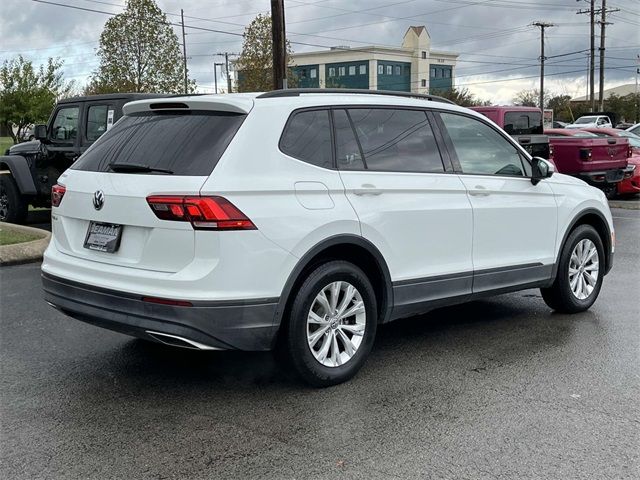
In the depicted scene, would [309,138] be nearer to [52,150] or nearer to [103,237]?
[103,237]

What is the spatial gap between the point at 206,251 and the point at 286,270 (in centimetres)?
50

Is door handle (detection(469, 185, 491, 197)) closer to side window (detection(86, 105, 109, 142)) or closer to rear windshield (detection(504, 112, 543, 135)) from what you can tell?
side window (detection(86, 105, 109, 142))

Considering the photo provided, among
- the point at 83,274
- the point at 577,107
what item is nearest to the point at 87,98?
the point at 83,274

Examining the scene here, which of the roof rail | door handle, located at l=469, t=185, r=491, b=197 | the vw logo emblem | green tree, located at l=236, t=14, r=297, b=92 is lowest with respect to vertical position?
door handle, located at l=469, t=185, r=491, b=197

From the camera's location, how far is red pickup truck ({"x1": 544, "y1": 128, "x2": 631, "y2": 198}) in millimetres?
14078

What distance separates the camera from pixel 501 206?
5586mm

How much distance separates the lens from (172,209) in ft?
13.0

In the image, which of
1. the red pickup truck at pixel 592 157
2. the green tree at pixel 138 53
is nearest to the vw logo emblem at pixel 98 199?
the red pickup truck at pixel 592 157

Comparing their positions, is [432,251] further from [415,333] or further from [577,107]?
[577,107]

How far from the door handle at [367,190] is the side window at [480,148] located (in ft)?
3.34

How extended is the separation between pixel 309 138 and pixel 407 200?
0.83 m

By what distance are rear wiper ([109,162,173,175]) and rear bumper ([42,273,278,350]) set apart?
727 mm

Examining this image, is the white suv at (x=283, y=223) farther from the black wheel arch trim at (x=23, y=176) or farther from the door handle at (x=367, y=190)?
the black wheel arch trim at (x=23, y=176)

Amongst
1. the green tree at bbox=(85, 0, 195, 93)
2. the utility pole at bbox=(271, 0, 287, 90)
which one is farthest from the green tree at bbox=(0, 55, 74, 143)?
A: the utility pole at bbox=(271, 0, 287, 90)
